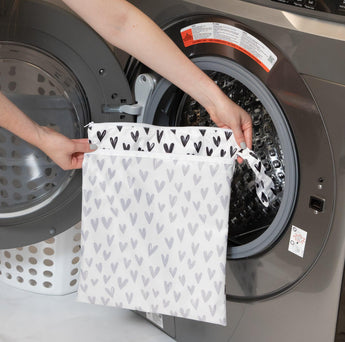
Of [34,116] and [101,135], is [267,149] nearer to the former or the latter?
[101,135]

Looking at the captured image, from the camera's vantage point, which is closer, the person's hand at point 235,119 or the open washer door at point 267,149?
the open washer door at point 267,149

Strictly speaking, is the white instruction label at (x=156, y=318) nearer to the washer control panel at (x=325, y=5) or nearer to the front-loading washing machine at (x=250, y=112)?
the front-loading washing machine at (x=250, y=112)

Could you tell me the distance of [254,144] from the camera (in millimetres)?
1178

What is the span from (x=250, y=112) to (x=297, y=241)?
295mm

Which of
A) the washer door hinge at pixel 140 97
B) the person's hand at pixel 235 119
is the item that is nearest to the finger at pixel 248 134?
the person's hand at pixel 235 119

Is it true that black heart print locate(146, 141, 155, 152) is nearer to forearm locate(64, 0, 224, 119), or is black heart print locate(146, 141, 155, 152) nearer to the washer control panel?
forearm locate(64, 0, 224, 119)

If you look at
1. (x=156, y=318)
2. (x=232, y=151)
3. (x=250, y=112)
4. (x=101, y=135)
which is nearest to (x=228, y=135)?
(x=232, y=151)

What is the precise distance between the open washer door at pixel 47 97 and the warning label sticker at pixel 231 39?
0.18 m

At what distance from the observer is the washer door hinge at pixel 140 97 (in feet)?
3.76

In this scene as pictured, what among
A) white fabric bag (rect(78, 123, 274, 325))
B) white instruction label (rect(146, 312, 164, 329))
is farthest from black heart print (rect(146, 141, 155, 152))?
white instruction label (rect(146, 312, 164, 329))

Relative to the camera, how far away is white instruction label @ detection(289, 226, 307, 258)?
38.5 inches

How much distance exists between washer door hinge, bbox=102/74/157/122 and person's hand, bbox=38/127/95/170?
0.09m

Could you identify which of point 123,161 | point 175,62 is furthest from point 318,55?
point 123,161

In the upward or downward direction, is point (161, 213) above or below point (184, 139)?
below
